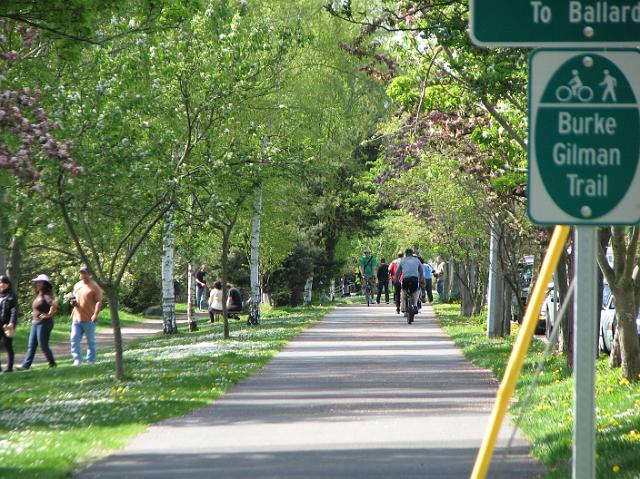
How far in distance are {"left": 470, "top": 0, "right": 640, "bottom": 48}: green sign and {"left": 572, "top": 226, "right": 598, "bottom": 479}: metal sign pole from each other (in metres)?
0.88

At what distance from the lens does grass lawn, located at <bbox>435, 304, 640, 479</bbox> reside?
836cm

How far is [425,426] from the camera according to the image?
447 inches

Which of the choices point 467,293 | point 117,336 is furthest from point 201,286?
point 117,336

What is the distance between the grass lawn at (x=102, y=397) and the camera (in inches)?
389

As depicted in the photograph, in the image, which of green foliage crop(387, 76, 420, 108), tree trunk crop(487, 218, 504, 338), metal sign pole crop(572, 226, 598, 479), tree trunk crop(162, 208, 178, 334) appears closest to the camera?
metal sign pole crop(572, 226, 598, 479)

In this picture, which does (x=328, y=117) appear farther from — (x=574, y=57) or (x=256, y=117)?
(x=574, y=57)

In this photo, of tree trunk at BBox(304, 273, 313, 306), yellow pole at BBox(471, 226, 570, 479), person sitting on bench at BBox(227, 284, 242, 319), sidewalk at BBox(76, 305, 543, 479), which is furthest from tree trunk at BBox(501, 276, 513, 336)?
tree trunk at BBox(304, 273, 313, 306)

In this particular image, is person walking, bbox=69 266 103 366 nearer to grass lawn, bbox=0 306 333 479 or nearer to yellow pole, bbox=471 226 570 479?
grass lawn, bbox=0 306 333 479

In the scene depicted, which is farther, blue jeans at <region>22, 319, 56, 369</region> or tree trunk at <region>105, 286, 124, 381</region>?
blue jeans at <region>22, 319, 56, 369</region>

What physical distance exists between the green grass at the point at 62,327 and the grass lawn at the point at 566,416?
13.7 m

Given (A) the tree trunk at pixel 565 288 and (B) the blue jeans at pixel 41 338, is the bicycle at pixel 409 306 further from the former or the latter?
(A) the tree trunk at pixel 565 288

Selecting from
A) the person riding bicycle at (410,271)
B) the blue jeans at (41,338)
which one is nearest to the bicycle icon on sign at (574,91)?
the blue jeans at (41,338)

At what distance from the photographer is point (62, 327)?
36.4 meters

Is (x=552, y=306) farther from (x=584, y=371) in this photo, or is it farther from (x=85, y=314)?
(x=584, y=371)
